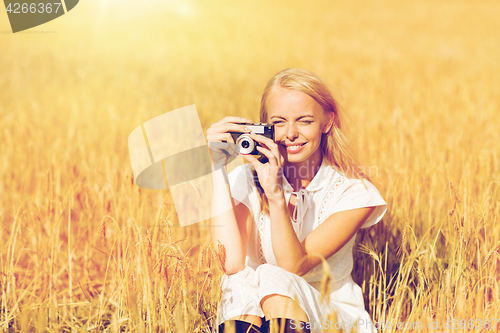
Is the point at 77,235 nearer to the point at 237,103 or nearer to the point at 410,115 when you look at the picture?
the point at 237,103

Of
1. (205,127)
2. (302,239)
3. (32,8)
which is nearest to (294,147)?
(302,239)

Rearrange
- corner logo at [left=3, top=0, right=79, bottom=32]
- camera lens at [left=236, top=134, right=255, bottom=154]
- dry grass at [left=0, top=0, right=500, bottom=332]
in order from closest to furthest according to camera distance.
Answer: camera lens at [left=236, top=134, right=255, bottom=154], dry grass at [left=0, top=0, right=500, bottom=332], corner logo at [left=3, top=0, right=79, bottom=32]

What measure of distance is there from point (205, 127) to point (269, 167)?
215 centimetres

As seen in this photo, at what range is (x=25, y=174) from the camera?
2.62m

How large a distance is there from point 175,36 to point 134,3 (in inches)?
49.0

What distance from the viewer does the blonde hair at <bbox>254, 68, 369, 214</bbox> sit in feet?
5.28

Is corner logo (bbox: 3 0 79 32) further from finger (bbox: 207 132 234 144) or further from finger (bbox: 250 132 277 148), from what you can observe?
finger (bbox: 250 132 277 148)

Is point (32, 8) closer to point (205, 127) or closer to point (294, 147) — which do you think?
point (205, 127)

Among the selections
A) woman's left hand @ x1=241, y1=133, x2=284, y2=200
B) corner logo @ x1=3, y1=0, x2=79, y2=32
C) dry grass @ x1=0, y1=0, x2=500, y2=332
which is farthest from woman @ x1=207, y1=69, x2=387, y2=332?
corner logo @ x1=3, y1=0, x2=79, y2=32

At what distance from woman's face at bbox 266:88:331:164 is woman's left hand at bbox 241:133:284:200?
0.27 ft

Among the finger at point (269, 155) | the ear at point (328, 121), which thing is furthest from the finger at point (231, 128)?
the ear at point (328, 121)

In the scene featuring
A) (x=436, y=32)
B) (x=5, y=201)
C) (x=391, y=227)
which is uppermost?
(x=5, y=201)

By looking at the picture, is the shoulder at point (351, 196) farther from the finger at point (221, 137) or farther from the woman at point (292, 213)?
the finger at point (221, 137)

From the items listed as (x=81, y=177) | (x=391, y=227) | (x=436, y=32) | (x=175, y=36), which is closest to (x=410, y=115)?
(x=391, y=227)
